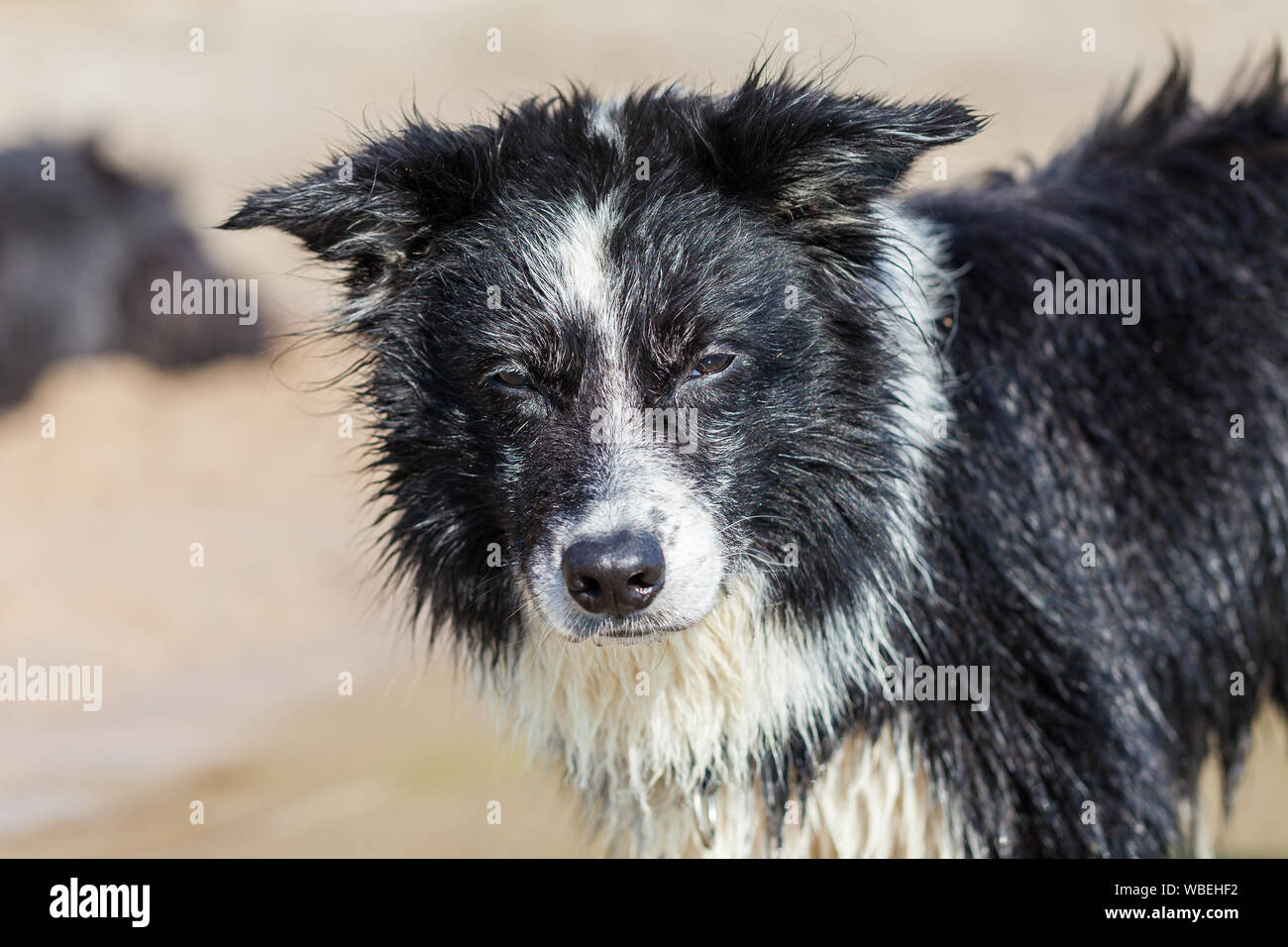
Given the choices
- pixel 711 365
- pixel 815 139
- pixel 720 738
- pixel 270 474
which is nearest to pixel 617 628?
pixel 720 738

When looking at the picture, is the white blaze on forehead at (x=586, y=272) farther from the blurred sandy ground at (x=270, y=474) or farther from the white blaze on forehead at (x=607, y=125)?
the blurred sandy ground at (x=270, y=474)

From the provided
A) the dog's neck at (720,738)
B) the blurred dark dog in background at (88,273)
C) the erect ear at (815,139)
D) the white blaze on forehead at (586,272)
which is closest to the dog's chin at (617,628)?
the dog's neck at (720,738)

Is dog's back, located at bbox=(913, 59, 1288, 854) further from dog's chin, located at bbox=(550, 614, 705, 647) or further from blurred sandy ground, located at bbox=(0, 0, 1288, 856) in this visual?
blurred sandy ground, located at bbox=(0, 0, 1288, 856)

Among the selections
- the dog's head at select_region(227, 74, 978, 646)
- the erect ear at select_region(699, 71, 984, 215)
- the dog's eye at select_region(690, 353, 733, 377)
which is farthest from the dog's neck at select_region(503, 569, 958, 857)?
the erect ear at select_region(699, 71, 984, 215)

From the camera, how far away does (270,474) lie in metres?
9.40

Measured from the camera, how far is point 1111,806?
3695 mm

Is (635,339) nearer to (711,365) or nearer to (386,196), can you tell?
(711,365)

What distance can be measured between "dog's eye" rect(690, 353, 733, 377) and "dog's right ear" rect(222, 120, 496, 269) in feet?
2.63

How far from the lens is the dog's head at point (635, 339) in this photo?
333cm

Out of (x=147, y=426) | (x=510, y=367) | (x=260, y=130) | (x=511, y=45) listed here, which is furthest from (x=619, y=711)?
(x=511, y=45)

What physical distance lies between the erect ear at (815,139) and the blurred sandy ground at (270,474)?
115 cm

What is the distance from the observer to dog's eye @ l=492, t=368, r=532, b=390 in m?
3.49

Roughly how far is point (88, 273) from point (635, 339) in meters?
8.66

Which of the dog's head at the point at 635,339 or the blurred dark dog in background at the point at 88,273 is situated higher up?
the blurred dark dog in background at the point at 88,273
